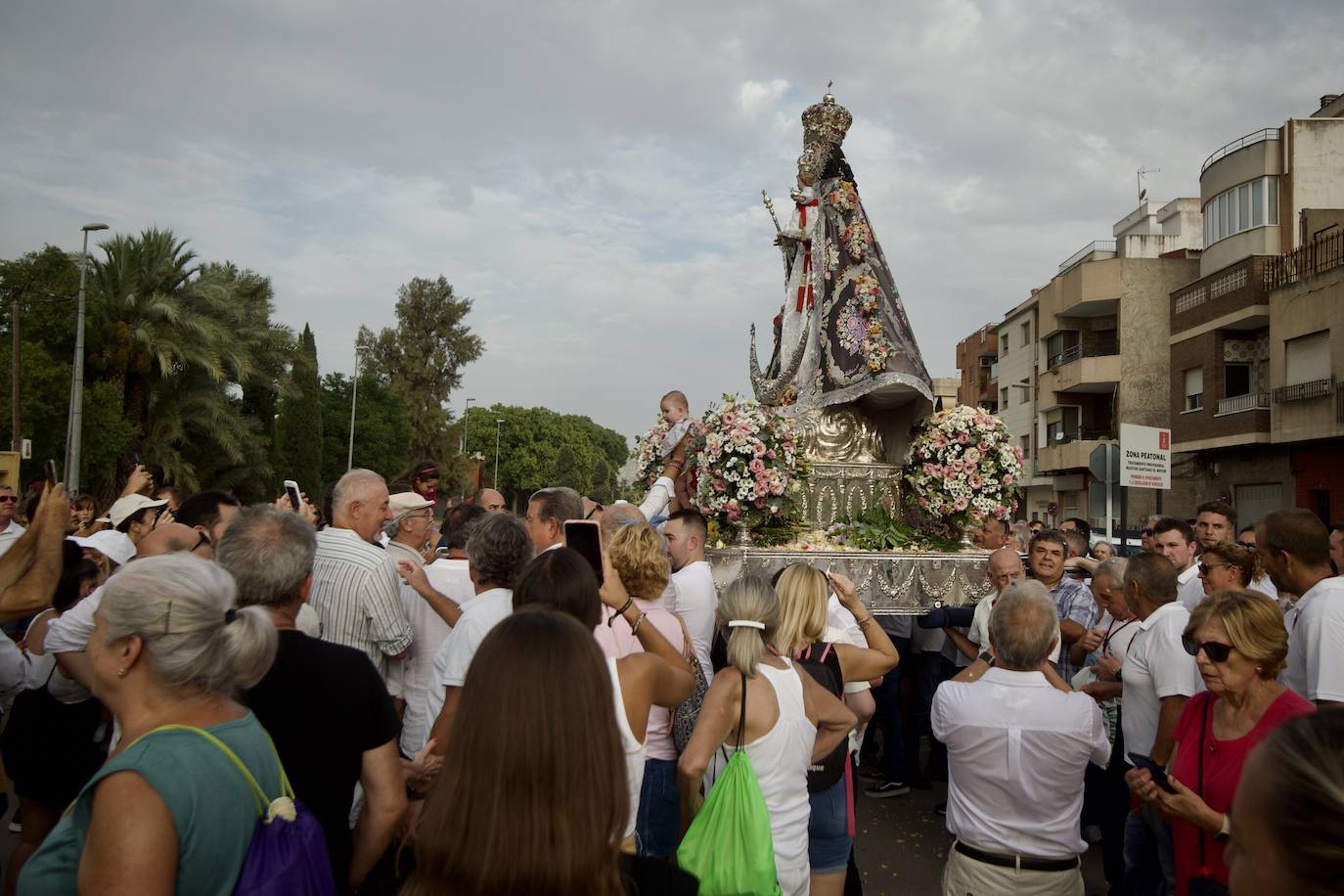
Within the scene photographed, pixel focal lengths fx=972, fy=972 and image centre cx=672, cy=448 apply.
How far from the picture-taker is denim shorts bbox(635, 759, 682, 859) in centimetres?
421

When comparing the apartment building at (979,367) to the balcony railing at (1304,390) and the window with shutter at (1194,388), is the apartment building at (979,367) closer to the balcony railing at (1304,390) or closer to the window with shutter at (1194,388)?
the window with shutter at (1194,388)

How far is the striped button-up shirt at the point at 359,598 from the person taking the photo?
4395mm

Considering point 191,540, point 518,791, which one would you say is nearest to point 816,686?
point 518,791

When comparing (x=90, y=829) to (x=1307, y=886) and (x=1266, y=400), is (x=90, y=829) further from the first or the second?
(x=1266, y=400)

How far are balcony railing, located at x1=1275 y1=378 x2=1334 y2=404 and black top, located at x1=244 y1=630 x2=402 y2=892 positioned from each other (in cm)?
2581

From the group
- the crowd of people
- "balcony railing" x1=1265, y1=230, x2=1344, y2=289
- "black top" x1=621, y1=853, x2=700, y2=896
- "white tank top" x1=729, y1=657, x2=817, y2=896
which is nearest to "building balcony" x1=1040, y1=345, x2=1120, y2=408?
"balcony railing" x1=1265, y1=230, x2=1344, y2=289

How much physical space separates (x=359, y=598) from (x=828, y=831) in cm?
229

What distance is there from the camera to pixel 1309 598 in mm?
4355

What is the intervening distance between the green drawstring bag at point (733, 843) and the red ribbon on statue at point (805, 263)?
23.3ft

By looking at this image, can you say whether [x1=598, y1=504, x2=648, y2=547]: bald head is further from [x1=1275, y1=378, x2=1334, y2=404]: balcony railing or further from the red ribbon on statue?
[x1=1275, y1=378, x2=1334, y2=404]: balcony railing

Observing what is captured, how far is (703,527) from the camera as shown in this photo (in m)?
6.13

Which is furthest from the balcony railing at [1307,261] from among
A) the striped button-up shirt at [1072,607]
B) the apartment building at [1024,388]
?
the striped button-up shirt at [1072,607]

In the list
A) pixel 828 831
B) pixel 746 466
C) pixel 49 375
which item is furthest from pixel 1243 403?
pixel 49 375

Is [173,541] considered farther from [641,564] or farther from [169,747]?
[169,747]
